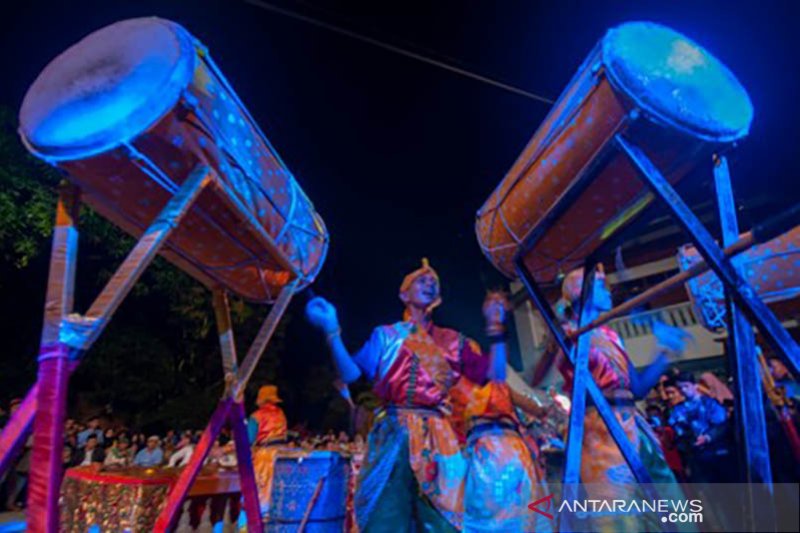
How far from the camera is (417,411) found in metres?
3.05

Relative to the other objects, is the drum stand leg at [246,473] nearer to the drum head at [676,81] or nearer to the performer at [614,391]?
the performer at [614,391]

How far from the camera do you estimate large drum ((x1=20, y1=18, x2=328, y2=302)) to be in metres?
1.77

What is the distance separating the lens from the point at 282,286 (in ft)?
10.6

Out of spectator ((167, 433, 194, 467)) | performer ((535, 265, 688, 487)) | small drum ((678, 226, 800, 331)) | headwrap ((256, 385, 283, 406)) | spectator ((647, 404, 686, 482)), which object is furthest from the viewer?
spectator ((167, 433, 194, 467))

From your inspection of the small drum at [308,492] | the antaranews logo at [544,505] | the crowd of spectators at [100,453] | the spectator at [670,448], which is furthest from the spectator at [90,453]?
the spectator at [670,448]

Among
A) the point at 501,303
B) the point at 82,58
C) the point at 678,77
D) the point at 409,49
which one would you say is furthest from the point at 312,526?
the point at 409,49

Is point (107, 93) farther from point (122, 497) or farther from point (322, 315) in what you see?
point (122, 497)

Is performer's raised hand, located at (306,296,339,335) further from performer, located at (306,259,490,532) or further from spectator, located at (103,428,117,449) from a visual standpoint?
spectator, located at (103,428,117,449)

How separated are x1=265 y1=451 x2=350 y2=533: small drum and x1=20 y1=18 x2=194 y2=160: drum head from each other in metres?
3.47

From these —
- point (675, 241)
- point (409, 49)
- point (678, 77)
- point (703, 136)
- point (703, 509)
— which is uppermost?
point (675, 241)

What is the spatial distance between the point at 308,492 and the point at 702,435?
5.25m

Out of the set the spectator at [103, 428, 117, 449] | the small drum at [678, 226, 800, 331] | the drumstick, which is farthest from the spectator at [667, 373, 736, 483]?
the spectator at [103, 428, 117, 449]

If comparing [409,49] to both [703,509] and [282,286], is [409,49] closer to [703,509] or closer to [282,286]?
[282,286]

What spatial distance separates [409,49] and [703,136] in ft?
20.6
